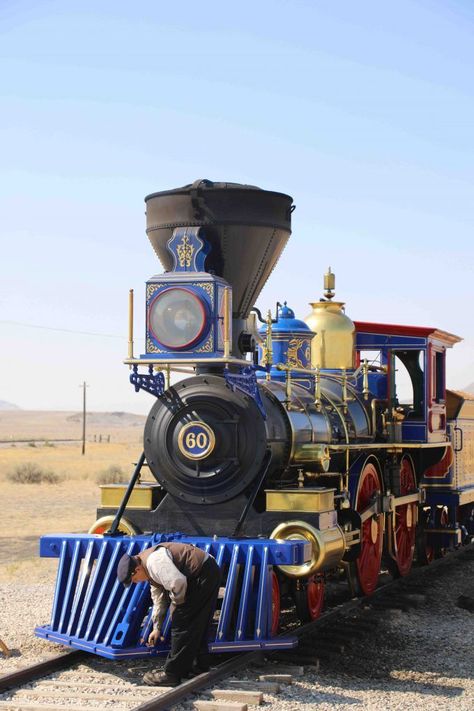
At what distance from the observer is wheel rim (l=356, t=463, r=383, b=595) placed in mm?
11398

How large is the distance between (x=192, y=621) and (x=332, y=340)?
610 centimetres

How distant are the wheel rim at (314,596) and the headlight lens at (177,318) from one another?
2.51 meters

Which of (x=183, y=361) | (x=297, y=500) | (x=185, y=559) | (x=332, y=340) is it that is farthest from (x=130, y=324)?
(x=332, y=340)

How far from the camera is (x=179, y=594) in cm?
776

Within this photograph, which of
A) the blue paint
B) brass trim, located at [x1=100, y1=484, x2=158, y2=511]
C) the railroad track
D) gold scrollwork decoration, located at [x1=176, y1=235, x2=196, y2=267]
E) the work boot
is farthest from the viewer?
brass trim, located at [x1=100, y1=484, x2=158, y2=511]

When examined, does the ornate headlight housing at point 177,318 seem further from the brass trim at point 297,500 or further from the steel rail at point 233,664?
the steel rail at point 233,664

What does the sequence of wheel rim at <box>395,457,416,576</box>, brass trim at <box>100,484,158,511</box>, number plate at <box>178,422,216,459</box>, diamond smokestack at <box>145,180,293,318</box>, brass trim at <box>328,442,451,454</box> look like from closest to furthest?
number plate at <box>178,422,216,459</box>
diamond smokestack at <box>145,180,293,318</box>
brass trim at <box>100,484,158,511</box>
brass trim at <box>328,442,451,454</box>
wheel rim at <box>395,457,416,576</box>

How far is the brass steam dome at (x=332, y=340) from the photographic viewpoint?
13312mm

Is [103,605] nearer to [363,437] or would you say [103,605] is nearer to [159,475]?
[159,475]

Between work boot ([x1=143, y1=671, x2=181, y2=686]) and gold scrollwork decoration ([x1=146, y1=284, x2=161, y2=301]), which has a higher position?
gold scrollwork decoration ([x1=146, y1=284, x2=161, y2=301])

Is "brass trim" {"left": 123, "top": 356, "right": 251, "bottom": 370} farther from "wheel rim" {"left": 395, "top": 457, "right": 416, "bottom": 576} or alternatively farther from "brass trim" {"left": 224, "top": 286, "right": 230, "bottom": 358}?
"wheel rim" {"left": 395, "top": 457, "right": 416, "bottom": 576}

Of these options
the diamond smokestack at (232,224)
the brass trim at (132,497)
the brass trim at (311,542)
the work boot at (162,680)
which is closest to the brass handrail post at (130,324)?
the diamond smokestack at (232,224)

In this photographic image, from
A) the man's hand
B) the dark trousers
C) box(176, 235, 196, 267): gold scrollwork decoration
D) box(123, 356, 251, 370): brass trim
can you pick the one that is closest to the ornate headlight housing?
box(123, 356, 251, 370): brass trim

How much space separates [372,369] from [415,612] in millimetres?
3746
